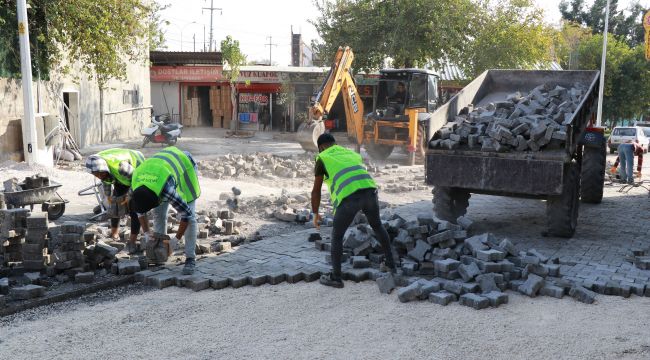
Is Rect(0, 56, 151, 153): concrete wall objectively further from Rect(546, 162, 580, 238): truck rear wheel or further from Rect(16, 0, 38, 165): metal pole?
Rect(546, 162, 580, 238): truck rear wheel

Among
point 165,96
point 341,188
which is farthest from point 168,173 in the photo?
point 165,96

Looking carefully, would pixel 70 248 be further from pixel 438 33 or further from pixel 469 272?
pixel 438 33

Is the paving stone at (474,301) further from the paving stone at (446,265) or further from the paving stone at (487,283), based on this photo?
the paving stone at (446,265)

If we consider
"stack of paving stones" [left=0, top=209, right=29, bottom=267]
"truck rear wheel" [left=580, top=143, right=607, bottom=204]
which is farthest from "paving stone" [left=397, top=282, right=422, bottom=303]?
"truck rear wheel" [left=580, top=143, right=607, bottom=204]

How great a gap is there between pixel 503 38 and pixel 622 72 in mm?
16290

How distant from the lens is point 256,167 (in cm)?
1442

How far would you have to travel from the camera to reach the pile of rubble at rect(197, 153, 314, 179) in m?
13.8

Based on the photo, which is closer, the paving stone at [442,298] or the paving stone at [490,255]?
the paving stone at [442,298]

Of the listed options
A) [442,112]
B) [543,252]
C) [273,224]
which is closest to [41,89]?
[273,224]

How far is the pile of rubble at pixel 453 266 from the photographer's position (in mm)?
5770

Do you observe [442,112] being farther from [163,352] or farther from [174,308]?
[163,352]

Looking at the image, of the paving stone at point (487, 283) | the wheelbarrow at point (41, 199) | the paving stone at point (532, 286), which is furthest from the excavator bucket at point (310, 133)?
the paving stone at point (532, 286)

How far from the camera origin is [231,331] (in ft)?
16.4

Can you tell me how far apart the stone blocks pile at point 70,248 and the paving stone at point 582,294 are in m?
5.14
